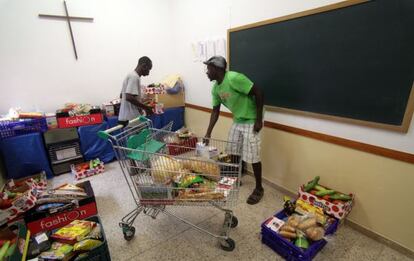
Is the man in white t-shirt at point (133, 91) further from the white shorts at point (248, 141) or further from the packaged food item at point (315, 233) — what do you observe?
the packaged food item at point (315, 233)

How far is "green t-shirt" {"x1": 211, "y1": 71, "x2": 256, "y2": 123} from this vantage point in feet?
6.49

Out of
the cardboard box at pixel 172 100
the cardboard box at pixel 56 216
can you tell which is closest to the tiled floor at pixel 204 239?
the cardboard box at pixel 56 216

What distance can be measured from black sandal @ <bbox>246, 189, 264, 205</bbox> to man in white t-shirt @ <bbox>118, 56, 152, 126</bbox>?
169 centimetres

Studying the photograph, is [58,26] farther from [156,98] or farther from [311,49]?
[311,49]

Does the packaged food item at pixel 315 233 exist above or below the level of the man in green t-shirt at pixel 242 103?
below

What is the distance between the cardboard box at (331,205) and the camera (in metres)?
1.74

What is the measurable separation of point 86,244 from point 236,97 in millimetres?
1681

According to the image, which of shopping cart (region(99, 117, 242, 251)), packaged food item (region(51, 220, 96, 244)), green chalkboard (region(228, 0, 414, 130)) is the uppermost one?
green chalkboard (region(228, 0, 414, 130))

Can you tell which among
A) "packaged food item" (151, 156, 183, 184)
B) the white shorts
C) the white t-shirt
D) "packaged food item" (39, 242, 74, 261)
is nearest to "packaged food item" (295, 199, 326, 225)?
the white shorts

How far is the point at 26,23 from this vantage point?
277 cm

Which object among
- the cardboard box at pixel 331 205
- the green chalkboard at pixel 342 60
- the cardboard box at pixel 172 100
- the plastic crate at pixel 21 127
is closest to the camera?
the green chalkboard at pixel 342 60

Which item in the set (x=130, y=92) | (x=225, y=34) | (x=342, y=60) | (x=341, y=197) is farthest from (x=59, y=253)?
(x=225, y=34)

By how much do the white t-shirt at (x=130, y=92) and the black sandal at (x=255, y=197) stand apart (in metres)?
1.86

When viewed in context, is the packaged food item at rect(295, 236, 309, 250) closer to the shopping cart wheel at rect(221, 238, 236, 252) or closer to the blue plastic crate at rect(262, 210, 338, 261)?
the blue plastic crate at rect(262, 210, 338, 261)
